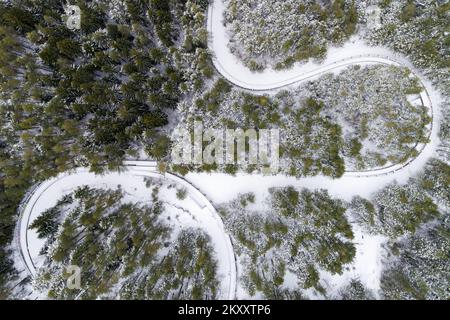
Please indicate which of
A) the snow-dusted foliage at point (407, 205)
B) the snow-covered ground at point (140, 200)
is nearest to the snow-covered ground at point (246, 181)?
the snow-covered ground at point (140, 200)

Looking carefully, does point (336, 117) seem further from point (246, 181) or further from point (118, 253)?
point (118, 253)

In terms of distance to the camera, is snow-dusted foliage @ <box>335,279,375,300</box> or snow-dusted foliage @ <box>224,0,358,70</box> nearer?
snow-dusted foliage @ <box>335,279,375,300</box>

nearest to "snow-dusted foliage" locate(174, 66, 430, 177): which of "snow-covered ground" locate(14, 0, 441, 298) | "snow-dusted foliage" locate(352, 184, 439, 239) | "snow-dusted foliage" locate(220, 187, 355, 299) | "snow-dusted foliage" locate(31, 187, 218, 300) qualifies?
"snow-covered ground" locate(14, 0, 441, 298)

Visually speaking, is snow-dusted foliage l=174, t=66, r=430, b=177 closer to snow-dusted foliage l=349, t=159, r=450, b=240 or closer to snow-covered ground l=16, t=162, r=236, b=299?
snow-dusted foliage l=349, t=159, r=450, b=240

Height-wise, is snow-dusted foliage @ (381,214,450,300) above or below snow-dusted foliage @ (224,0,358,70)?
below

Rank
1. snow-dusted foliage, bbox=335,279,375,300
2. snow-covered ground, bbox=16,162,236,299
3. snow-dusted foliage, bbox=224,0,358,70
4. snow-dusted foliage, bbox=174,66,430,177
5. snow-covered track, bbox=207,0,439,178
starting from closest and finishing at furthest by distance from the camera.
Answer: snow-dusted foliage, bbox=335,279,375,300 → snow-dusted foliage, bbox=174,66,430,177 → snow-dusted foliage, bbox=224,0,358,70 → snow-covered ground, bbox=16,162,236,299 → snow-covered track, bbox=207,0,439,178

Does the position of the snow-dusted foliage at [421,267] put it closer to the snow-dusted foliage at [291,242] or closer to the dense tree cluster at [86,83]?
the snow-dusted foliage at [291,242]

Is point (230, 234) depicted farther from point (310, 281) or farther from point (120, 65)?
point (120, 65)

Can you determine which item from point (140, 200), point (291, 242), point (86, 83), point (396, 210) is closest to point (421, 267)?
point (396, 210)

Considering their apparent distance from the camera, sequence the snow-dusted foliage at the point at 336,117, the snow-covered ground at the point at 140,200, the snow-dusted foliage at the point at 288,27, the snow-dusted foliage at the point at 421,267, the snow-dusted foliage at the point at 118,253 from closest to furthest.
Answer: the snow-dusted foliage at the point at 421,267 < the snow-dusted foliage at the point at 118,253 < the snow-dusted foliage at the point at 336,117 < the snow-dusted foliage at the point at 288,27 < the snow-covered ground at the point at 140,200
